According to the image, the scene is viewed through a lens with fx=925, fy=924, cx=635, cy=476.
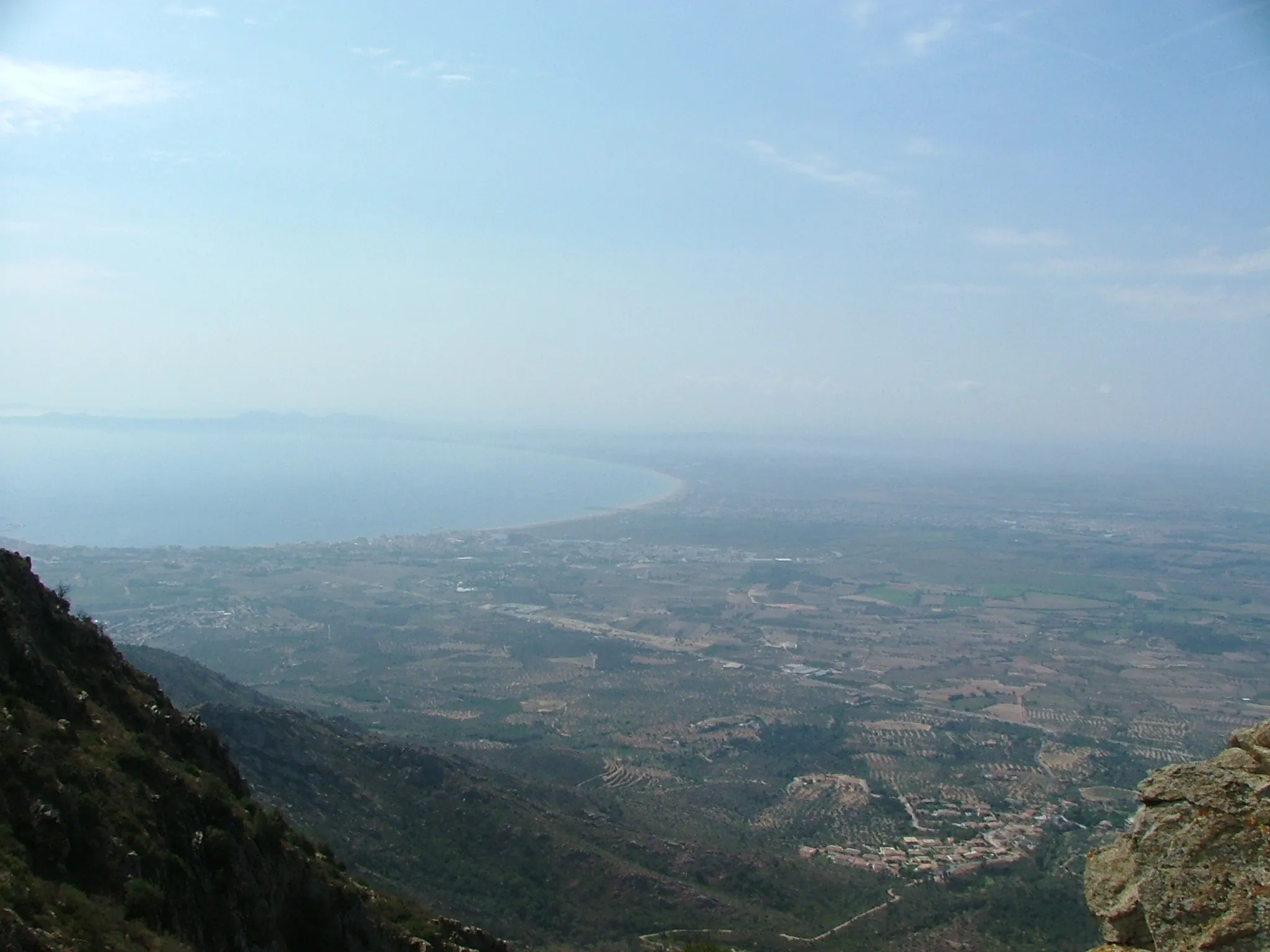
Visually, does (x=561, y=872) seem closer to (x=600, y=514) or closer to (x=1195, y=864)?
(x=1195, y=864)

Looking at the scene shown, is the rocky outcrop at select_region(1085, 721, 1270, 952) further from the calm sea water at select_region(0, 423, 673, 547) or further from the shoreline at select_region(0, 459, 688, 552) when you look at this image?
the calm sea water at select_region(0, 423, 673, 547)

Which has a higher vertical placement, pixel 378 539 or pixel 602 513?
pixel 602 513

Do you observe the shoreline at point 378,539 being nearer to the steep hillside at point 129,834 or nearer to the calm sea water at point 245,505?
the calm sea water at point 245,505

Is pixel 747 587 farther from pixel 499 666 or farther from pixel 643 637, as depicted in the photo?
pixel 499 666

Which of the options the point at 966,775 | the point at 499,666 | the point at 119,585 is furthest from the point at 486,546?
the point at 966,775

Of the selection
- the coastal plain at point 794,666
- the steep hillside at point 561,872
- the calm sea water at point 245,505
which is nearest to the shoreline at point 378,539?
the calm sea water at point 245,505

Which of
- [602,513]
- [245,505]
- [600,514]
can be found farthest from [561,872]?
[245,505]
